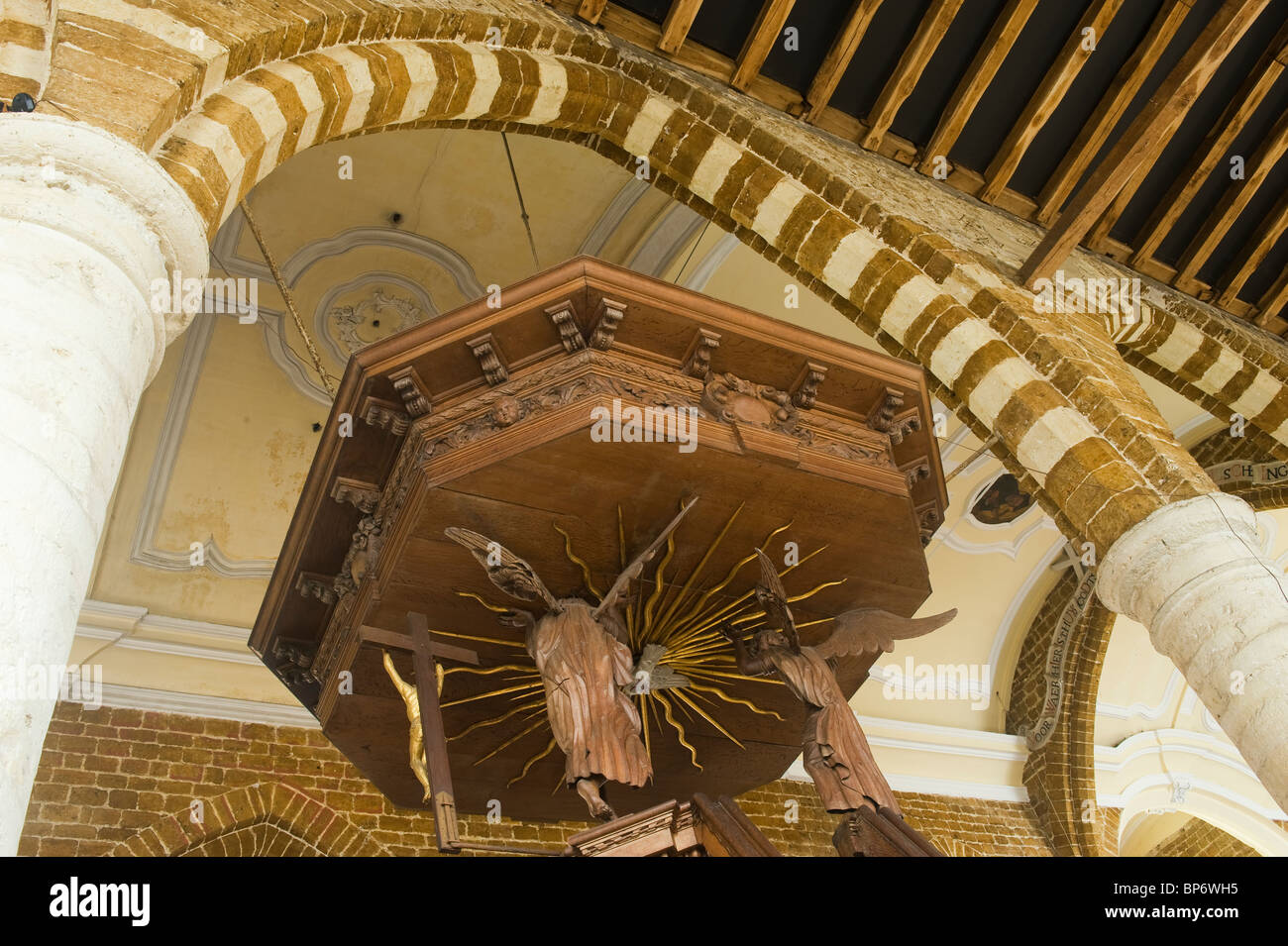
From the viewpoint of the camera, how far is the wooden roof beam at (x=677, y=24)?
18.8 ft

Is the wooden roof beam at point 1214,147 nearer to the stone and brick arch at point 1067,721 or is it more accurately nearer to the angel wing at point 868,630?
the angel wing at point 868,630

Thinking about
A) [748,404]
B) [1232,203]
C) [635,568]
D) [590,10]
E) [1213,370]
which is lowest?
[635,568]

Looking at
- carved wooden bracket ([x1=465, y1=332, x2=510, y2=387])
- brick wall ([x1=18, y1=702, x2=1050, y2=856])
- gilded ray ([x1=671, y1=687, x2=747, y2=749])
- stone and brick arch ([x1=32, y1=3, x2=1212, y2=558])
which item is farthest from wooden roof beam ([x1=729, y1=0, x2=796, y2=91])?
brick wall ([x1=18, y1=702, x2=1050, y2=856])

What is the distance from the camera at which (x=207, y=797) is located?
21.8 ft

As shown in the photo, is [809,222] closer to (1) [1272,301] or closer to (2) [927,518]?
(2) [927,518]

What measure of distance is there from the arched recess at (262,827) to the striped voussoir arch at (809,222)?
3.97 meters

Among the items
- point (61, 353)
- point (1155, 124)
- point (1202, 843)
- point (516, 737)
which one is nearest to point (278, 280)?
point (516, 737)

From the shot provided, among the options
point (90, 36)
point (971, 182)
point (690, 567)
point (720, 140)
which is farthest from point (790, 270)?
point (90, 36)

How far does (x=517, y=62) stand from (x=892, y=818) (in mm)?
3578

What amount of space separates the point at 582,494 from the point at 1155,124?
3.39 meters

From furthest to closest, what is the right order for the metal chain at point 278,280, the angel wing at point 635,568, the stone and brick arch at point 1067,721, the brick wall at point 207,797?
the stone and brick arch at point 1067,721, the brick wall at point 207,797, the metal chain at point 278,280, the angel wing at point 635,568

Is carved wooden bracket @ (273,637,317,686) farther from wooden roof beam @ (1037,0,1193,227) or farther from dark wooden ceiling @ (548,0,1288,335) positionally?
wooden roof beam @ (1037,0,1193,227)

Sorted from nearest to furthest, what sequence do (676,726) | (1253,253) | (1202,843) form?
1. (676,726)
2. (1253,253)
3. (1202,843)

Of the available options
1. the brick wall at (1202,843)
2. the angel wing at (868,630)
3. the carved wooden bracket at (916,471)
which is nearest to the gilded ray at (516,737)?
the angel wing at (868,630)
